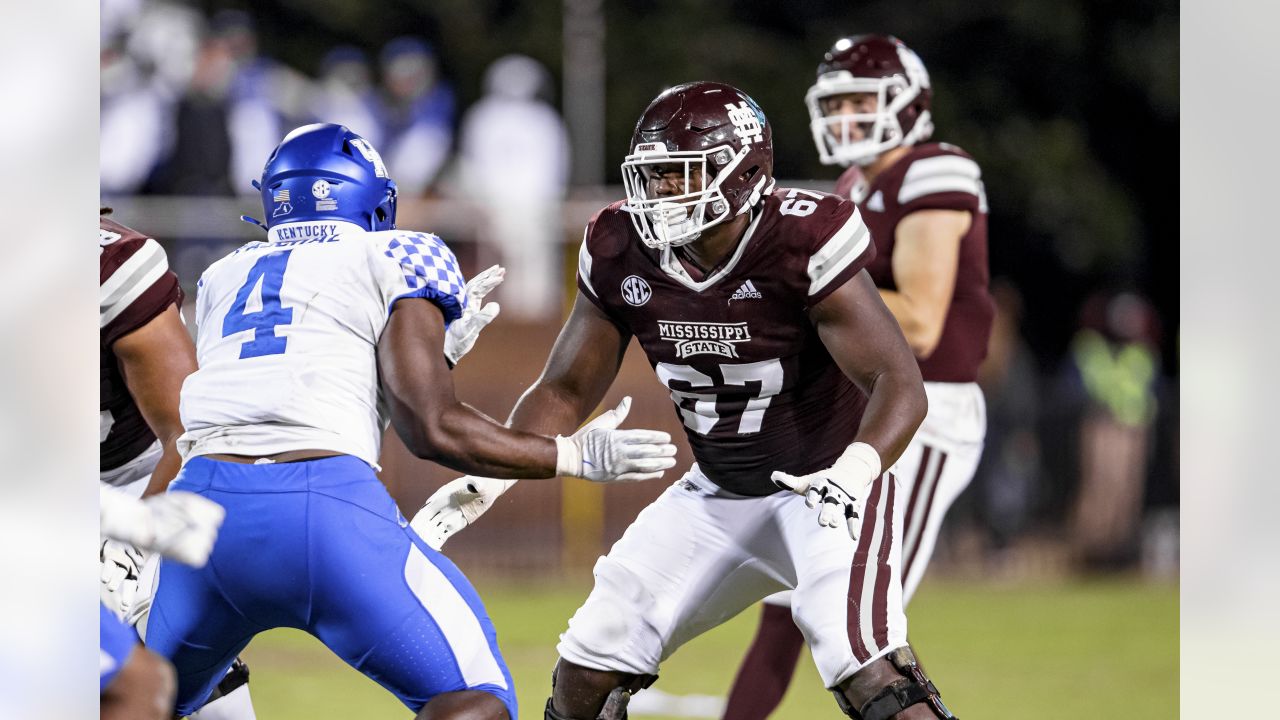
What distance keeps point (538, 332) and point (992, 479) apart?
3.37 meters

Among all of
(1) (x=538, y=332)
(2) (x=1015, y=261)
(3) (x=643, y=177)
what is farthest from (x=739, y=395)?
(2) (x=1015, y=261)

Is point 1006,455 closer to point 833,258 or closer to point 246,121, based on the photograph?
point 246,121

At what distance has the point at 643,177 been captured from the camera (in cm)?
389

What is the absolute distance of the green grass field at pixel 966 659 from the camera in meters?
6.40

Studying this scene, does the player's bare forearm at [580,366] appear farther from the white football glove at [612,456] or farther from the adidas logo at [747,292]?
the white football glove at [612,456]

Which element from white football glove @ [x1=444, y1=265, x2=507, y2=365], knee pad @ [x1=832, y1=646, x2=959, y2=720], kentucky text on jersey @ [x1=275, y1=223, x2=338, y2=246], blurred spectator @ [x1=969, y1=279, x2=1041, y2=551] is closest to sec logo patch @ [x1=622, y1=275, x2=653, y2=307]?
white football glove @ [x1=444, y1=265, x2=507, y2=365]

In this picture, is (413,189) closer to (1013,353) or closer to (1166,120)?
(1013,353)

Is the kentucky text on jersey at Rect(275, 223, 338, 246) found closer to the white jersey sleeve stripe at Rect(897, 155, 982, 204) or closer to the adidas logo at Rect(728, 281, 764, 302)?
the adidas logo at Rect(728, 281, 764, 302)

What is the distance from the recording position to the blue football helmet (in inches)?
143

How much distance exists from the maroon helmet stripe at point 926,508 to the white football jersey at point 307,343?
6.23ft

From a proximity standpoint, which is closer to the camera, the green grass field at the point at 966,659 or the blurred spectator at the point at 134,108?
the green grass field at the point at 966,659

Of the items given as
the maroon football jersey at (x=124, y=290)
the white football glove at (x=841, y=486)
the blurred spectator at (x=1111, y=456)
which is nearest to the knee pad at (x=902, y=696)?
the white football glove at (x=841, y=486)

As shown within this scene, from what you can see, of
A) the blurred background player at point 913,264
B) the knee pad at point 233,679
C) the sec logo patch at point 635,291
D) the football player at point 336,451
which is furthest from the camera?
the blurred background player at point 913,264

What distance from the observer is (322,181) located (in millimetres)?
3627
